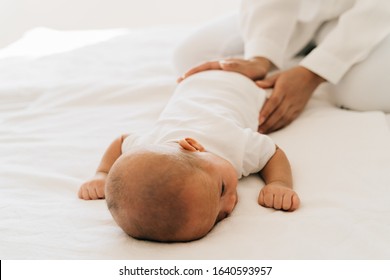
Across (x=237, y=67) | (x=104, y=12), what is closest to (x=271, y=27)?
(x=237, y=67)

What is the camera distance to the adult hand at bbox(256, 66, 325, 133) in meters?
1.30

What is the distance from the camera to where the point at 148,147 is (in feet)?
2.85

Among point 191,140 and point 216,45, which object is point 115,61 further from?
point 191,140

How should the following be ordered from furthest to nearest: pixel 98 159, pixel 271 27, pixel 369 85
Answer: pixel 271 27
pixel 369 85
pixel 98 159

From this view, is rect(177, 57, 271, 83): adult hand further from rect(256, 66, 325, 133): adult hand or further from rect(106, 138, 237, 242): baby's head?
rect(106, 138, 237, 242): baby's head

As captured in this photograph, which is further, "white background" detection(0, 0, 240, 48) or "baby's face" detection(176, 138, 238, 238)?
"white background" detection(0, 0, 240, 48)

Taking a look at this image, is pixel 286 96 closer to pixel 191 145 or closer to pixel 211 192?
pixel 191 145

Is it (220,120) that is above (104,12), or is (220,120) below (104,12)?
above

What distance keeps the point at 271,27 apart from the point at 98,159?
0.70 meters

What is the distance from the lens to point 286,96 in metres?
1.34

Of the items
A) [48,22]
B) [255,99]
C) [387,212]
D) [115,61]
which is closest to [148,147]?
[387,212]

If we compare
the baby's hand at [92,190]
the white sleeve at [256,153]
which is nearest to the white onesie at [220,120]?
the white sleeve at [256,153]

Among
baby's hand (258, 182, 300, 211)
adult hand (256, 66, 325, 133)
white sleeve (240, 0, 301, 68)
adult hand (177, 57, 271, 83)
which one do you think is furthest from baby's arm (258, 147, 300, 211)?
white sleeve (240, 0, 301, 68)

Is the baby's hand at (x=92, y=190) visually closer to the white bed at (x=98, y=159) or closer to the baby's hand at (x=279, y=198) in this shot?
the white bed at (x=98, y=159)
